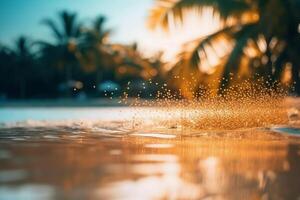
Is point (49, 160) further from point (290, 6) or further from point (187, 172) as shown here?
point (290, 6)

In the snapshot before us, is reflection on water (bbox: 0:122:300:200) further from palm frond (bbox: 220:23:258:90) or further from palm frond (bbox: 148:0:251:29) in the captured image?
palm frond (bbox: 148:0:251:29)

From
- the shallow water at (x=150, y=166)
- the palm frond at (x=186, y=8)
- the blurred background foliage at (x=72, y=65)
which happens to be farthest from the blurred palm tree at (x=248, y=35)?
the blurred background foliage at (x=72, y=65)

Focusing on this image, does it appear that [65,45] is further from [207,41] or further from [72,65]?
[207,41]

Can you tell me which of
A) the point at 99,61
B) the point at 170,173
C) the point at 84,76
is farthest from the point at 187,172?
the point at 84,76

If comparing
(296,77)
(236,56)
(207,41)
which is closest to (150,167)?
(236,56)

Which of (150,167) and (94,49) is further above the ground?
(94,49)
